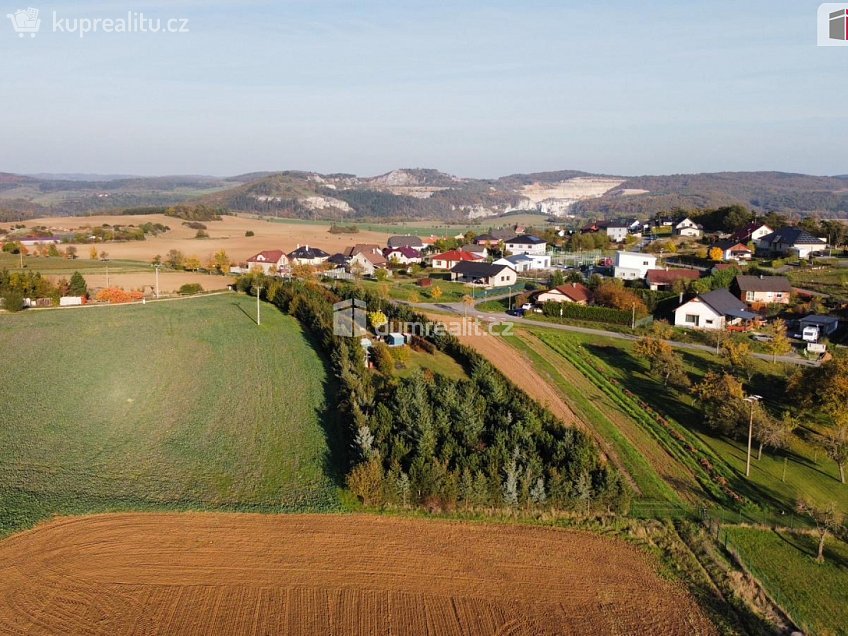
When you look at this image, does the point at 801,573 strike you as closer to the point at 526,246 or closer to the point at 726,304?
the point at 726,304

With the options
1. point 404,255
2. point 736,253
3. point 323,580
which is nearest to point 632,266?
point 736,253

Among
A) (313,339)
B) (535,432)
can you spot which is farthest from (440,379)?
(313,339)

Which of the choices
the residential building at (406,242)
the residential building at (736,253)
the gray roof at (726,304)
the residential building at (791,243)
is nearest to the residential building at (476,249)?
the residential building at (406,242)

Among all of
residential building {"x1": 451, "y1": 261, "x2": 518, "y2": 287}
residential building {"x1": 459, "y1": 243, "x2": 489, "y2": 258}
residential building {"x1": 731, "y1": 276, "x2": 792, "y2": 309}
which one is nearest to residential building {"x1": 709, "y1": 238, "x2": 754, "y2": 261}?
residential building {"x1": 731, "y1": 276, "x2": 792, "y2": 309}

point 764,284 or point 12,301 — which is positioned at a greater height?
point 12,301

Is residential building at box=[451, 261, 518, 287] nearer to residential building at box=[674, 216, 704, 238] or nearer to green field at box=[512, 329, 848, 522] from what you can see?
green field at box=[512, 329, 848, 522]

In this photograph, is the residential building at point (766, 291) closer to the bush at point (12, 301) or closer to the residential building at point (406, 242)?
the residential building at point (406, 242)
